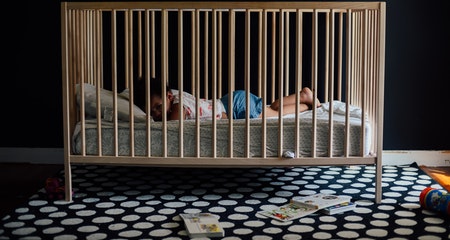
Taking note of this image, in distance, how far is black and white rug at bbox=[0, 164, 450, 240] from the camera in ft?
8.38

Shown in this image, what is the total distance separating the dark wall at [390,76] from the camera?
390cm

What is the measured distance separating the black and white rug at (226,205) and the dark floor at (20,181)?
0.11 metres

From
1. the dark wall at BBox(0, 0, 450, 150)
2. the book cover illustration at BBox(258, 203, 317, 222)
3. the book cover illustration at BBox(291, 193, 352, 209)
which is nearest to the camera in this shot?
the book cover illustration at BBox(258, 203, 317, 222)

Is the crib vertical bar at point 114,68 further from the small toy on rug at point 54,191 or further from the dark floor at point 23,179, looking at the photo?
the dark floor at point 23,179

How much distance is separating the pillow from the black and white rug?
1.26ft

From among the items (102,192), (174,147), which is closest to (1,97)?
(102,192)

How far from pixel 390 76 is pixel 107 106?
5.83 feet

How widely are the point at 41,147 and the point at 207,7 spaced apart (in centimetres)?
169

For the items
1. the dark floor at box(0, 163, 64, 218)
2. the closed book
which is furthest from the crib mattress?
the dark floor at box(0, 163, 64, 218)

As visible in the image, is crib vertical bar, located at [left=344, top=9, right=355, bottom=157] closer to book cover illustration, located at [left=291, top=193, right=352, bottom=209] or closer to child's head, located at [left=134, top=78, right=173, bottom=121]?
book cover illustration, located at [left=291, top=193, right=352, bottom=209]

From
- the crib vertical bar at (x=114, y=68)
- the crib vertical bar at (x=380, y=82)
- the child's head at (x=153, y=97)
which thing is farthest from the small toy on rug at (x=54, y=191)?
the crib vertical bar at (x=380, y=82)

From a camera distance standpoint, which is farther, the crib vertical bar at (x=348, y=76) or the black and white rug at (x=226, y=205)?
the crib vertical bar at (x=348, y=76)

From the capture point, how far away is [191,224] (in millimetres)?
2578

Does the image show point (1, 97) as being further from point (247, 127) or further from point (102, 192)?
point (247, 127)
